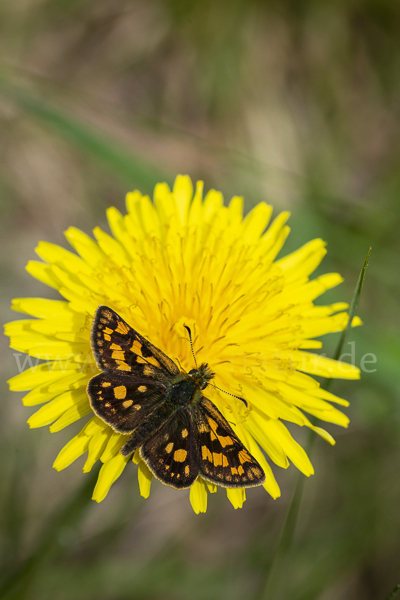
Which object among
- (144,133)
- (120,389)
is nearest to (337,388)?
(120,389)

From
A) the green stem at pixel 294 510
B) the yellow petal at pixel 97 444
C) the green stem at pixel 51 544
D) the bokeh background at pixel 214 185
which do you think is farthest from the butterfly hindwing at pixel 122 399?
the green stem at pixel 294 510

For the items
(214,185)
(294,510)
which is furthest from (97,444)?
(214,185)

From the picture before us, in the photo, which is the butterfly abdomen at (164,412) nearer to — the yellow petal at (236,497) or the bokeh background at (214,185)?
the yellow petal at (236,497)

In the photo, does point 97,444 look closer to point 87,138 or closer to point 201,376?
point 201,376

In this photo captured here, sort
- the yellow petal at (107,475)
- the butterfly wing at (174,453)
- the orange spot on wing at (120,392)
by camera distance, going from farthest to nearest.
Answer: the yellow petal at (107,475) < the orange spot on wing at (120,392) < the butterfly wing at (174,453)

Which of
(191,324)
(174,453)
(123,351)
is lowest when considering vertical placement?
(174,453)

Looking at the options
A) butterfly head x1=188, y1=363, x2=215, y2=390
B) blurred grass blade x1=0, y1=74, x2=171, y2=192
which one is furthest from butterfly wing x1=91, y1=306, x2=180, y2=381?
blurred grass blade x1=0, y1=74, x2=171, y2=192

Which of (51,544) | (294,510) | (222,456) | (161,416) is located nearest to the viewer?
(222,456)
